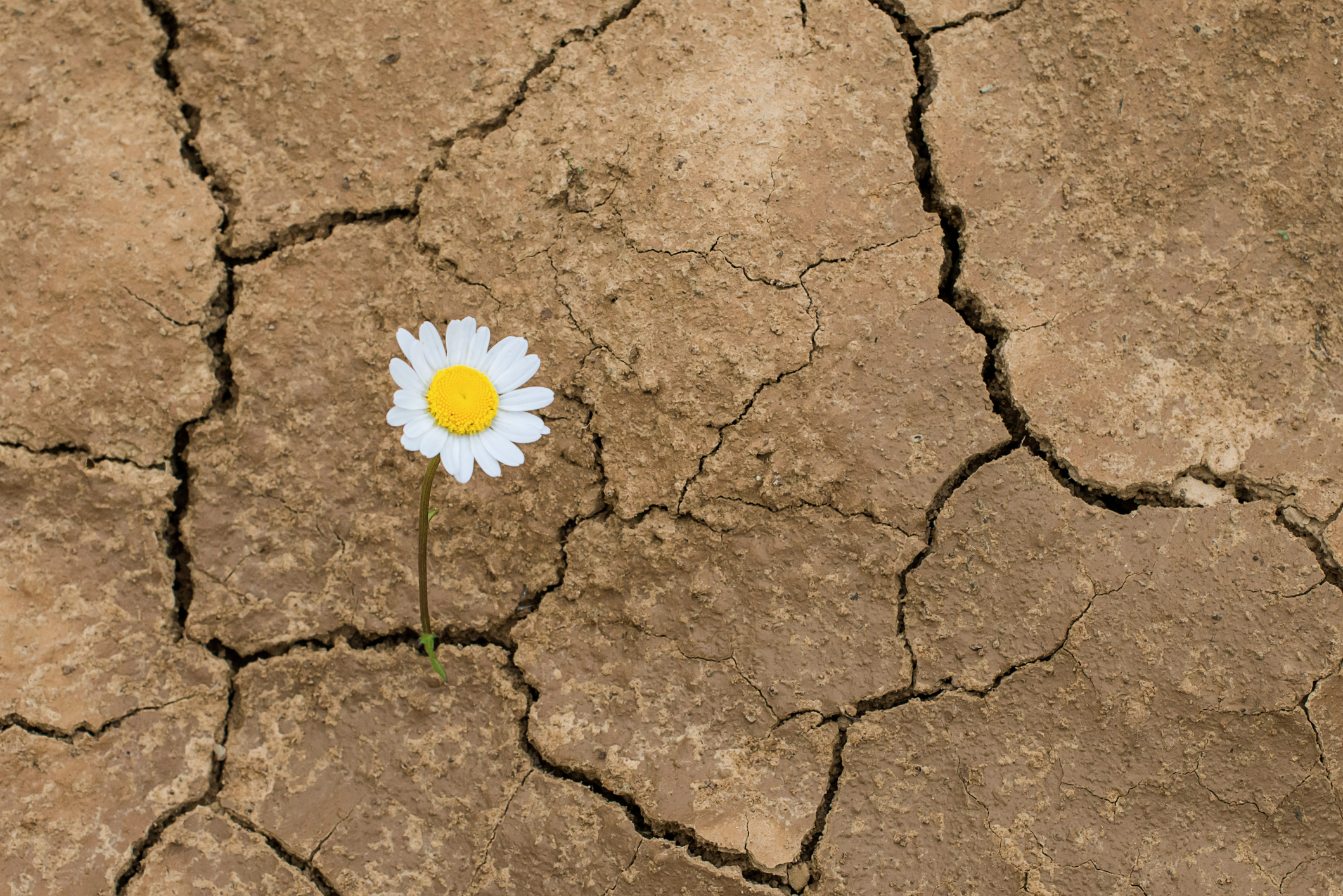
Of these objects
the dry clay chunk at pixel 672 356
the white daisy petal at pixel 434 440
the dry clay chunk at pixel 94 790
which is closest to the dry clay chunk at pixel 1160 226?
the dry clay chunk at pixel 672 356

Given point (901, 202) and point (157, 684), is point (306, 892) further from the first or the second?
point (901, 202)

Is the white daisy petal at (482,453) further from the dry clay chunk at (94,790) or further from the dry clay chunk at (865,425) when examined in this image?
the dry clay chunk at (94,790)

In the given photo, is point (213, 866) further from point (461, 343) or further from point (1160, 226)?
point (1160, 226)

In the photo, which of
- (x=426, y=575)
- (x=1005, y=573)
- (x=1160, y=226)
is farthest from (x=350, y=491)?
(x=1160, y=226)

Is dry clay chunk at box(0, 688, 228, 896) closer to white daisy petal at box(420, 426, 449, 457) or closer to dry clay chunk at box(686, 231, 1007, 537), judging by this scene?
white daisy petal at box(420, 426, 449, 457)

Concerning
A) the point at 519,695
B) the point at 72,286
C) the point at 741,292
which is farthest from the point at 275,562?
the point at 741,292

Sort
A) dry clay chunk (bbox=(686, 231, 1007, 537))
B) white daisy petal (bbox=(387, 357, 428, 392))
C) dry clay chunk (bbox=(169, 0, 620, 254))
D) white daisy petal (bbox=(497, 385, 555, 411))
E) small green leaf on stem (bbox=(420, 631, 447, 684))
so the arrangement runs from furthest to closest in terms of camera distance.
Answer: dry clay chunk (bbox=(169, 0, 620, 254)) → dry clay chunk (bbox=(686, 231, 1007, 537)) → small green leaf on stem (bbox=(420, 631, 447, 684)) → white daisy petal (bbox=(497, 385, 555, 411)) → white daisy petal (bbox=(387, 357, 428, 392))

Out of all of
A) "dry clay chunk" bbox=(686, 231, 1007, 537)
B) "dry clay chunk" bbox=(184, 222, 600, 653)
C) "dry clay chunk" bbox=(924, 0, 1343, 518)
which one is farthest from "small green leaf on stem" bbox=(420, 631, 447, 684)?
"dry clay chunk" bbox=(924, 0, 1343, 518)
